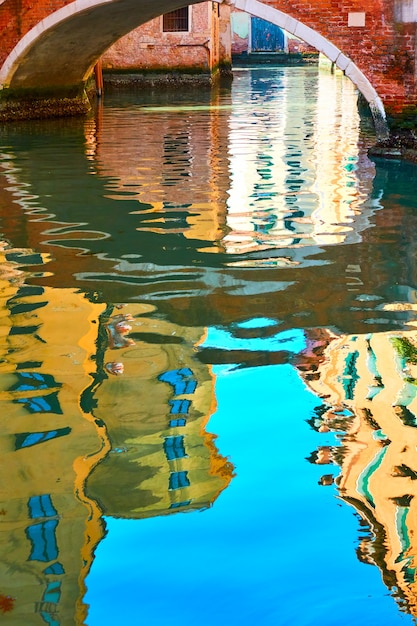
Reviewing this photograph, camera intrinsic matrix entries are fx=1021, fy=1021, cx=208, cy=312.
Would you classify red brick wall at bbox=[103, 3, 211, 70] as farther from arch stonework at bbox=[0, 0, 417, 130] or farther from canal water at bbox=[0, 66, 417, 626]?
canal water at bbox=[0, 66, 417, 626]

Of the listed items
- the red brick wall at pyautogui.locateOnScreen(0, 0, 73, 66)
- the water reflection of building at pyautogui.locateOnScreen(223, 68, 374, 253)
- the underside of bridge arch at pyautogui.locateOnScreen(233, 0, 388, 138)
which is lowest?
the water reflection of building at pyautogui.locateOnScreen(223, 68, 374, 253)

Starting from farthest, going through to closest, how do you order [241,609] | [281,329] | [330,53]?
[330,53]
[281,329]
[241,609]

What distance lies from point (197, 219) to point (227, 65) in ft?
61.4

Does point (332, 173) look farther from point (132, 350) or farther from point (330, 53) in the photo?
point (132, 350)

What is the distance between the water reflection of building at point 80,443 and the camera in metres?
2.35

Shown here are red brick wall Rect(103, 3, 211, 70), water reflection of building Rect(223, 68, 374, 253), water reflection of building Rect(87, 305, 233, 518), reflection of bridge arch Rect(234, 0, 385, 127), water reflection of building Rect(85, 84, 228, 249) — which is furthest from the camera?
red brick wall Rect(103, 3, 211, 70)

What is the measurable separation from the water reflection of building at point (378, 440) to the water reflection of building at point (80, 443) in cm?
36

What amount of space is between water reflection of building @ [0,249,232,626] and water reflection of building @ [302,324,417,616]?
1.18 ft

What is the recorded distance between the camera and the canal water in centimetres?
228

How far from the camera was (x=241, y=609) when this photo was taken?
2174mm

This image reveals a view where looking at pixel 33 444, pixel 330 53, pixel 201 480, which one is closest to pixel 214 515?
pixel 201 480

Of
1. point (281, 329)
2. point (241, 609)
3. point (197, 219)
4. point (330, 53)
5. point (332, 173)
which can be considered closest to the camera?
point (241, 609)

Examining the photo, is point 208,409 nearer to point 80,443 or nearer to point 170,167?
point 80,443

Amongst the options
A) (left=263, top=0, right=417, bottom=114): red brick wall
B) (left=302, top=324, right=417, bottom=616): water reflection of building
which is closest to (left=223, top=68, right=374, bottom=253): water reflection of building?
(left=263, top=0, right=417, bottom=114): red brick wall
